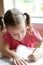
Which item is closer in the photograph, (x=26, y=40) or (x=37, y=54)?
(x=37, y=54)

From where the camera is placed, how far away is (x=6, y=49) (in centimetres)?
97

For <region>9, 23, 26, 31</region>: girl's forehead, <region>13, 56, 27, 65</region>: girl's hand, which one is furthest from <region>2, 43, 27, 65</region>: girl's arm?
<region>9, 23, 26, 31</region>: girl's forehead

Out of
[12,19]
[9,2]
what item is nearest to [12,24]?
[12,19]

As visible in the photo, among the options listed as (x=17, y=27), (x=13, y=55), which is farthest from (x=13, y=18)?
(x=13, y=55)

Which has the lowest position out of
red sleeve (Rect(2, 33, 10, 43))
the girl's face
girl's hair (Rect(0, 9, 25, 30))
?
red sleeve (Rect(2, 33, 10, 43))

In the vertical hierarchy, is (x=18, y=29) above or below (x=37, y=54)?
above

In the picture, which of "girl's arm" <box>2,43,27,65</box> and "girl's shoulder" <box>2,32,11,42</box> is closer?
"girl's arm" <box>2,43,27,65</box>

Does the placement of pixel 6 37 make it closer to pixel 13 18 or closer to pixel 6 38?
pixel 6 38

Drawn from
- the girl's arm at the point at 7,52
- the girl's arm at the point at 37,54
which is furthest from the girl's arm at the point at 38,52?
the girl's arm at the point at 7,52

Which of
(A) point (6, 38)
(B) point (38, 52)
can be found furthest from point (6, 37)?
(B) point (38, 52)

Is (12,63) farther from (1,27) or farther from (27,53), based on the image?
(1,27)

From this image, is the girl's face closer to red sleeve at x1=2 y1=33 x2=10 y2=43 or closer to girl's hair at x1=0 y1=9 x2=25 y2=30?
girl's hair at x1=0 y1=9 x2=25 y2=30

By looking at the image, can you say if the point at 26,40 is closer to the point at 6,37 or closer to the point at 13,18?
the point at 6,37

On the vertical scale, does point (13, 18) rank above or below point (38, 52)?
above
